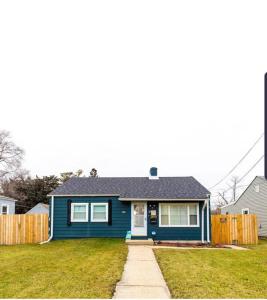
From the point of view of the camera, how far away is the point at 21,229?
75.5 feet

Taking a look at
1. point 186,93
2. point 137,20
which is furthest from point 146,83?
point 137,20

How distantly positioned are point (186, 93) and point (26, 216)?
11.8 meters

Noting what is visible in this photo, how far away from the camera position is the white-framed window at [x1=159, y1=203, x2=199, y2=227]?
22.7 metres

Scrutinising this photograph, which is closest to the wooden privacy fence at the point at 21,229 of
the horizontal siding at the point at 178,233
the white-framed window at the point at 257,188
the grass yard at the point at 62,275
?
the horizontal siding at the point at 178,233

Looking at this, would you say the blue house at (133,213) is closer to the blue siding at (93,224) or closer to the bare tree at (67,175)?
the blue siding at (93,224)

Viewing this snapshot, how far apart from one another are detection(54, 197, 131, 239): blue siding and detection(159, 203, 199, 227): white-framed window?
79.8 inches

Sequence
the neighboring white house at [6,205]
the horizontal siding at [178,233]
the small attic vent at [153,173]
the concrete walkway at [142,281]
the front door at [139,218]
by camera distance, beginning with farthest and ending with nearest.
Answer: the neighboring white house at [6,205]
the small attic vent at [153,173]
the front door at [139,218]
the horizontal siding at [178,233]
the concrete walkway at [142,281]

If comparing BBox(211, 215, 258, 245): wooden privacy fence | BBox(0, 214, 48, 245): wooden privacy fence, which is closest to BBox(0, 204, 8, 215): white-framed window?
BBox(0, 214, 48, 245): wooden privacy fence

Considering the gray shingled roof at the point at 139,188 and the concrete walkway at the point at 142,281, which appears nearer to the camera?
the concrete walkway at the point at 142,281

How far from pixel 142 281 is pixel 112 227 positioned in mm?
13458

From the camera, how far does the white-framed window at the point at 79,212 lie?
2333 cm

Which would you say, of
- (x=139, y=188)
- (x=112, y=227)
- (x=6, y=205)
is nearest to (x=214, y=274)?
(x=112, y=227)

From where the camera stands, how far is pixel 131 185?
82.5 ft

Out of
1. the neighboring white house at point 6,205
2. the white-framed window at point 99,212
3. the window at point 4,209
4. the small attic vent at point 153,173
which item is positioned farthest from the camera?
the window at point 4,209
